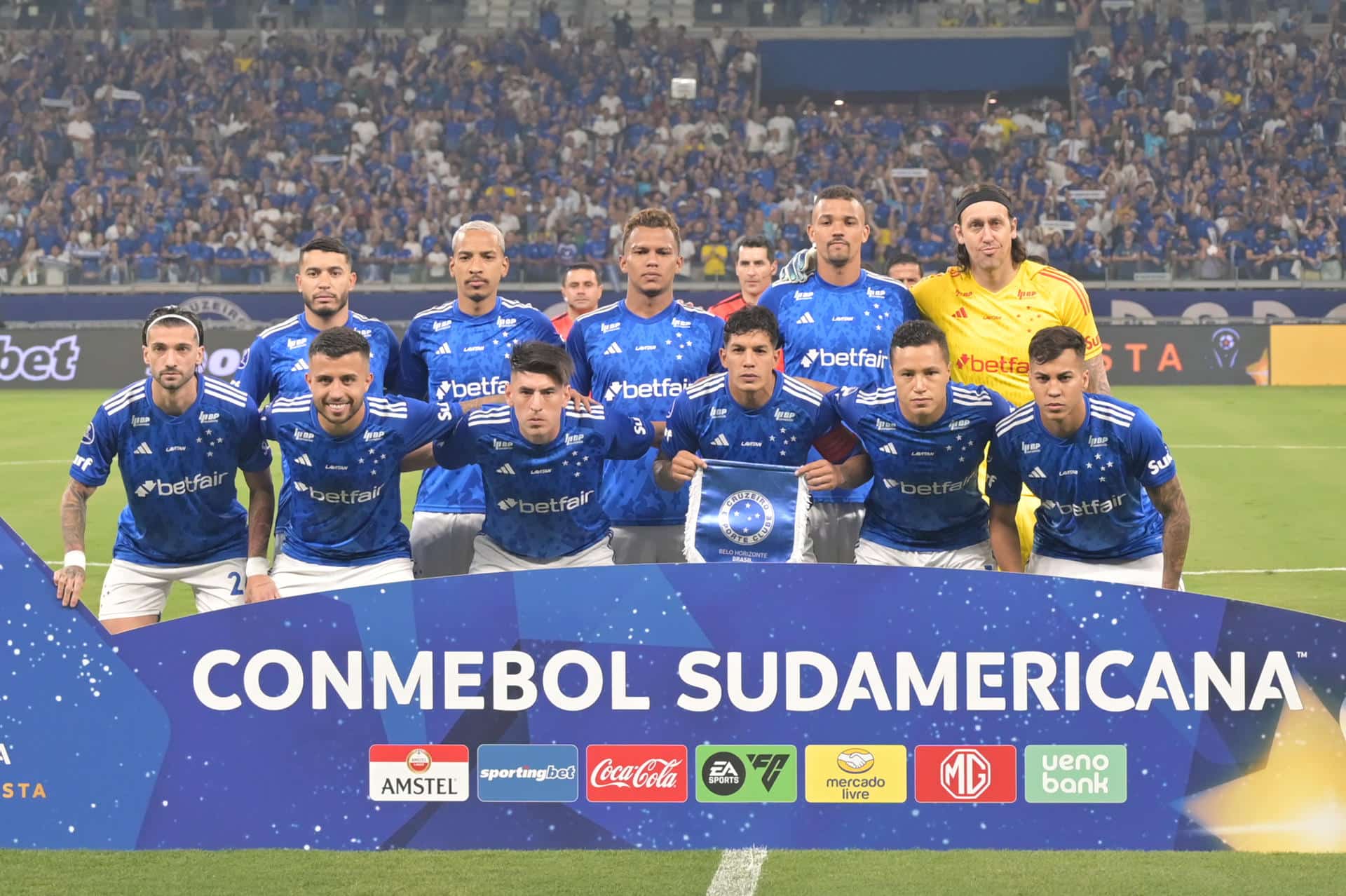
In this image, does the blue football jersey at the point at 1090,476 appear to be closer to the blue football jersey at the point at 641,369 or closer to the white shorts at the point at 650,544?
the blue football jersey at the point at 641,369

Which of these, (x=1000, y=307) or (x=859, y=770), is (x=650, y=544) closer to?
(x=1000, y=307)

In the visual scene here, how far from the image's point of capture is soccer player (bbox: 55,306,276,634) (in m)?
6.10

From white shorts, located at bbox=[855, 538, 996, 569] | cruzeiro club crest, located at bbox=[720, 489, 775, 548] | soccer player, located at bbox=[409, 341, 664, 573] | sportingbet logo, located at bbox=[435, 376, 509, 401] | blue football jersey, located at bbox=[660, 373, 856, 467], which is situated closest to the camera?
cruzeiro club crest, located at bbox=[720, 489, 775, 548]

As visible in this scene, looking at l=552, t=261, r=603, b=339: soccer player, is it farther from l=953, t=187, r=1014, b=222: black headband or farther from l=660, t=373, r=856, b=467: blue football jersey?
l=660, t=373, r=856, b=467: blue football jersey

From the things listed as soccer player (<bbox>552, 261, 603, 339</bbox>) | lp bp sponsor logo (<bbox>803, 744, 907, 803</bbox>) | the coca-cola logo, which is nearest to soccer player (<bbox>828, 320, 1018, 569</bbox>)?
lp bp sponsor logo (<bbox>803, 744, 907, 803</bbox>)

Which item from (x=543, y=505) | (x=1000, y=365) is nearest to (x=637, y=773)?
(x=543, y=505)

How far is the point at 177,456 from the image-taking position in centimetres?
618

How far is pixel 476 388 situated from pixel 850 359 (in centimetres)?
Answer: 169

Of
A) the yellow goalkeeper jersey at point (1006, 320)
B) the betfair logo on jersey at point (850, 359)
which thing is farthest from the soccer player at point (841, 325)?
the yellow goalkeeper jersey at point (1006, 320)

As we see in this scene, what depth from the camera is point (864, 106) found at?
3656 cm

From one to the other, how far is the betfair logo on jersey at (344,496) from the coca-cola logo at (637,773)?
1712 mm

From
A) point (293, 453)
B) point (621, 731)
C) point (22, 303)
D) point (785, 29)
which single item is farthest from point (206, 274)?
point (621, 731)

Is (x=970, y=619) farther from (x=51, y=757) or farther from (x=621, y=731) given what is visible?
(x=51, y=757)

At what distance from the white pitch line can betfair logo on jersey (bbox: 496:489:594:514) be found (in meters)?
1.79
